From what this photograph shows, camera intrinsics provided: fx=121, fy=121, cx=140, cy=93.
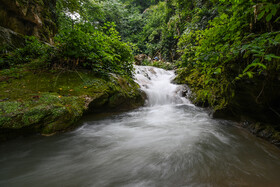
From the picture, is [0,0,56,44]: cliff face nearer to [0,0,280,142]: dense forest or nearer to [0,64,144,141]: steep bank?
[0,0,280,142]: dense forest

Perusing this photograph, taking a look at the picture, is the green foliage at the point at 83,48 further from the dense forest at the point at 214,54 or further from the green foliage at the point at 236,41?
the green foliage at the point at 236,41

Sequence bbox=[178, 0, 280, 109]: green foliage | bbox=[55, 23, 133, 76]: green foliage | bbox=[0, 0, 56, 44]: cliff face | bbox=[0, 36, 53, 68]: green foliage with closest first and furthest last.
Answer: bbox=[178, 0, 280, 109]: green foliage, bbox=[55, 23, 133, 76]: green foliage, bbox=[0, 36, 53, 68]: green foliage, bbox=[0, 0, 56, 44]: cliff face

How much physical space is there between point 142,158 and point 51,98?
85.9 inches

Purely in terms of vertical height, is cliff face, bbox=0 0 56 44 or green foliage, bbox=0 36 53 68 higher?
cliff face, bbox=0 0 56 44

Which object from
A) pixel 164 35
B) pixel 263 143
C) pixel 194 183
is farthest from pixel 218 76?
pixel 164 35

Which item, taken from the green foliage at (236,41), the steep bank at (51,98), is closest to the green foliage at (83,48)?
the steep bank at (51,98)

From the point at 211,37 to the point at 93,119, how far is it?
3314 mm

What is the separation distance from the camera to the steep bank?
79.9 inches

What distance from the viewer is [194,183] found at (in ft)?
4.24

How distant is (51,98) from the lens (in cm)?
251

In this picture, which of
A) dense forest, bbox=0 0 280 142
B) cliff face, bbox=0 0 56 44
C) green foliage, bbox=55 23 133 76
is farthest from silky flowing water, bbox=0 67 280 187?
cliff face, bbox=0 0 56 44

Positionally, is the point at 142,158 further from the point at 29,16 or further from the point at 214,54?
the point at 29,16

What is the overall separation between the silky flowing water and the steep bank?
28 centimetres

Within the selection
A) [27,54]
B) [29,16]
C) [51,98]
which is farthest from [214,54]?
[29,16]
